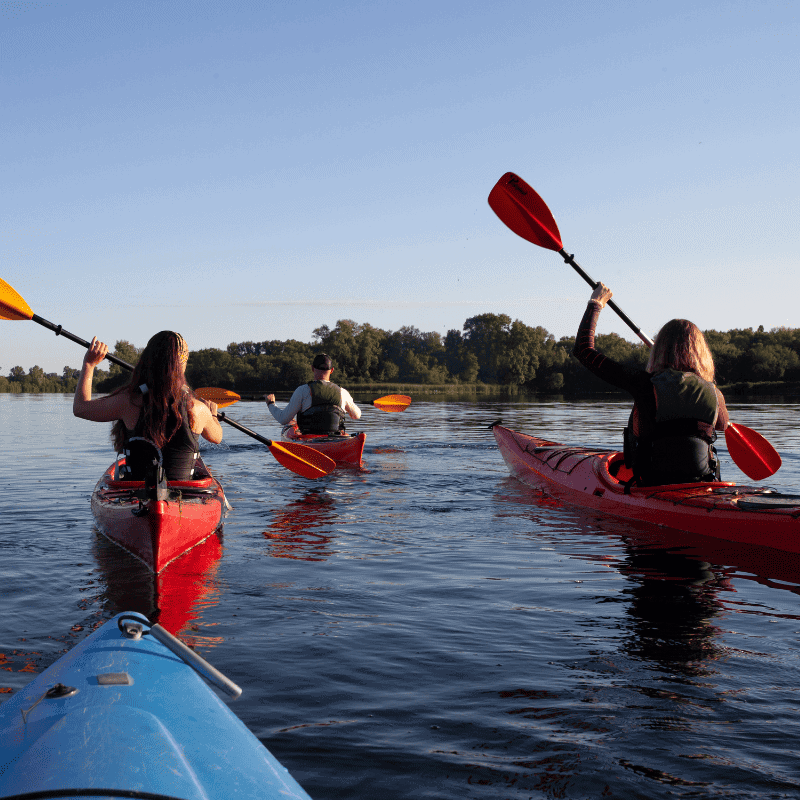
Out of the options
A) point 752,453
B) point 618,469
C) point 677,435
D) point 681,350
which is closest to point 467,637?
point 677,435

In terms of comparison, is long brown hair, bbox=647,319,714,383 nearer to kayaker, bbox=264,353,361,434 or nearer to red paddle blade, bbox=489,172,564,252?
red paddle blade, bbox=489,172,564,252

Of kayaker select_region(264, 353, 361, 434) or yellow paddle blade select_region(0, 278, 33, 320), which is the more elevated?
yellow paddle blade select_region(0, 278, 33, 320)

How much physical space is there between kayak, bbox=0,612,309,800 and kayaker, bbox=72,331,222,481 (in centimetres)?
267

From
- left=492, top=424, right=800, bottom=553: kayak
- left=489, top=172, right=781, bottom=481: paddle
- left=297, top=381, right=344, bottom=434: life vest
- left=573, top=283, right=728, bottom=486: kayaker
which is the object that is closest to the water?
left=492, top=424, right=800, bottom=553: kayak

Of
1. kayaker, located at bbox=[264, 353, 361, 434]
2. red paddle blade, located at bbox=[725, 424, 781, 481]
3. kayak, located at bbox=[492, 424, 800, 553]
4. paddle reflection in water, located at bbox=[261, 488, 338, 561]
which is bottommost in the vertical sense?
paddle reflection in water, located at bbox=[261, 488, 338, 561]

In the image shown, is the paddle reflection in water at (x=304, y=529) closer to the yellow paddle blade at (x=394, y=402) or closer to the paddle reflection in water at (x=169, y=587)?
the paddle reflection in water at (x=169, y=587)

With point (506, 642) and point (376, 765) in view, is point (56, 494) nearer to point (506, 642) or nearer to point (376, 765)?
point (506, 642)

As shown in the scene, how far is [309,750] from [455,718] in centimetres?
58

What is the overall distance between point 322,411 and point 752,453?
5801 mm

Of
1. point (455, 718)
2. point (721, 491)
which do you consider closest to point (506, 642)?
point (455, 718)

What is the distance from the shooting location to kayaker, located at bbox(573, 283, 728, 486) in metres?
5.76

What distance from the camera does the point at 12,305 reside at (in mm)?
6012

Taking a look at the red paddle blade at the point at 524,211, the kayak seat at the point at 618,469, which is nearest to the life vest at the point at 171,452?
the kayak seat at the point at 618,469

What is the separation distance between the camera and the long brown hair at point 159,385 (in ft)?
15.5
